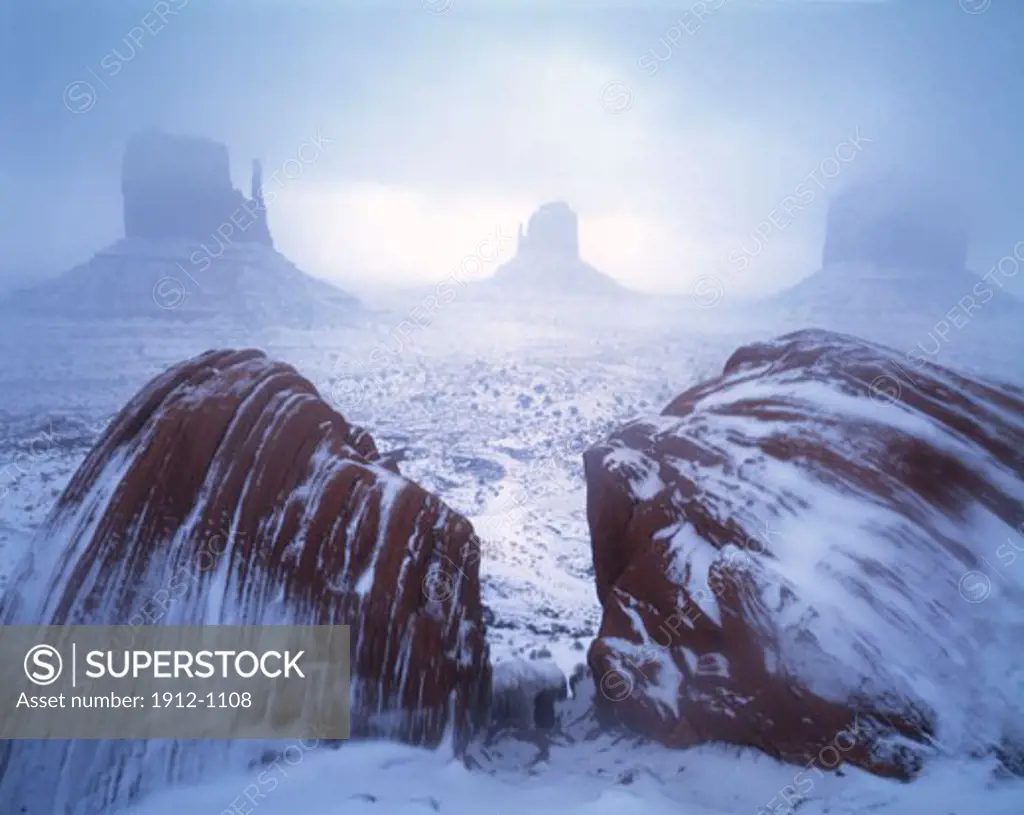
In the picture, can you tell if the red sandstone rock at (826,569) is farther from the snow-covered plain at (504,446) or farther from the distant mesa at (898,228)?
the distant mesa at (898,228)

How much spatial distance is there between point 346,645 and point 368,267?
1.26 meters

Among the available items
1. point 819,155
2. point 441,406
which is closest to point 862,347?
point 819,155

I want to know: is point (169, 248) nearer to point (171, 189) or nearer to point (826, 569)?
point (171, 189)

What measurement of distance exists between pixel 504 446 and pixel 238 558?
2.90ft

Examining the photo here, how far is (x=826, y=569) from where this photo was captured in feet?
5.08

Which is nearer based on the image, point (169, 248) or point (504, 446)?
point (169, 248)

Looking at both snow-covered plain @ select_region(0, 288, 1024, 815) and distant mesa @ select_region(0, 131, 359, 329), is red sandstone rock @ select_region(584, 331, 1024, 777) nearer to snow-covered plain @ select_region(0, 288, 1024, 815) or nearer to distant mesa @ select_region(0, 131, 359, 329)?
snow-covered plain @ select_region(0, 288, 1024, 815)

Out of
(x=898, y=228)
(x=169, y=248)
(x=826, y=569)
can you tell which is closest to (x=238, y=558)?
(x=169, y=248)

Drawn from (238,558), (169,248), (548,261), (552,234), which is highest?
(552,234)

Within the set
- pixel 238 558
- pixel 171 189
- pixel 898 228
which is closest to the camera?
pixel 238 558

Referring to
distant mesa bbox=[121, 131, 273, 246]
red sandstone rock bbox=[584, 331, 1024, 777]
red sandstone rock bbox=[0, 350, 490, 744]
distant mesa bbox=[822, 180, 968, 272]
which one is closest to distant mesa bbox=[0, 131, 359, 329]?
distant mesa bbox=[121, 131, 273, 246]

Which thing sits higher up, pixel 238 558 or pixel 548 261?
pixel 548 261

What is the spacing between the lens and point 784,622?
59.8 inches

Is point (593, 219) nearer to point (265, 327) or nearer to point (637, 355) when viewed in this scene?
point (637, 355)
